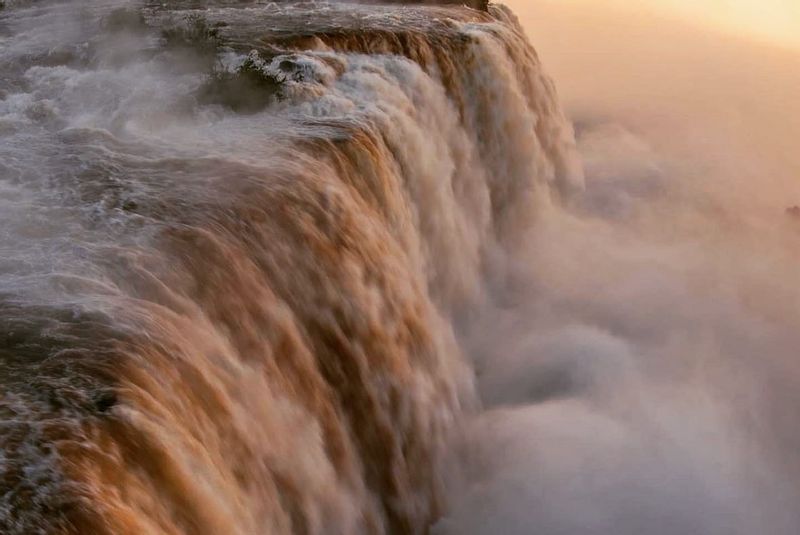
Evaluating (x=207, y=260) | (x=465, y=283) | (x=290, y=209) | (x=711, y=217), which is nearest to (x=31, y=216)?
(x=207, y=260)

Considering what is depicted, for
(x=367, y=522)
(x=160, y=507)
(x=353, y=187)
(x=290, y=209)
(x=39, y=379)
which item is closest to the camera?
(x=160, y=507)

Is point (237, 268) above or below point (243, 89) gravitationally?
below

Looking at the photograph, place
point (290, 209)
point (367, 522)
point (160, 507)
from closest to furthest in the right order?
point (160, 507)
point (367, 522)
point (290, 209)

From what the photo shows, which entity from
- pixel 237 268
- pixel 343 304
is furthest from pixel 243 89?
pixel 237 268

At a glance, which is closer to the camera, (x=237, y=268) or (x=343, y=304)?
(x=237, y=268)

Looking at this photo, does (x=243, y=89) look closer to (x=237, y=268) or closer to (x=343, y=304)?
(x=343, y=304)

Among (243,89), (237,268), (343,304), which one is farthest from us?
(243,89)

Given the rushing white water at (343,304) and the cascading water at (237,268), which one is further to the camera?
the rushing white water at (343,304)

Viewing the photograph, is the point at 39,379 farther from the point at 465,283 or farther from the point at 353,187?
the point at 465,283
